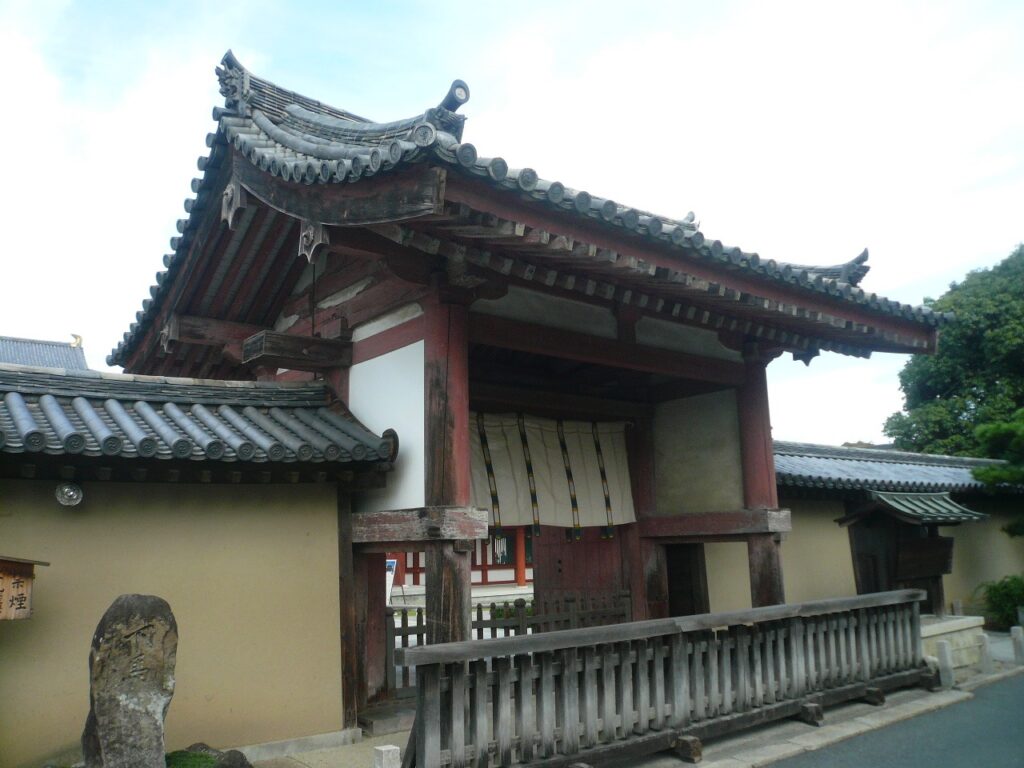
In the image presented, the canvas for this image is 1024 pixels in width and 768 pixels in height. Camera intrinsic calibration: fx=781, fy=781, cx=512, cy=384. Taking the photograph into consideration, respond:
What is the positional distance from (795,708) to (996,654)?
21.7 feet

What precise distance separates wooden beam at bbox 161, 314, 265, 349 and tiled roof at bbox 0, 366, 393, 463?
179cm

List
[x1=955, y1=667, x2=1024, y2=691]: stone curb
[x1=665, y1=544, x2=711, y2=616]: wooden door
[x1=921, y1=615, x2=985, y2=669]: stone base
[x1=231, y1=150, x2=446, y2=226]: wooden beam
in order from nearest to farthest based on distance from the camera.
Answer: [x1=231, y1=150, x2=446, y2=226]: wooden beam
[x1=955, y1=667, x2=1024, y2=691]: stone curb
[x1=921, y1=615, x2=985, y2=669]: stone base
[x1=665, y1=544, x2=711, y2=616]: wooden door

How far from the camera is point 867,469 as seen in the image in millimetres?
15102

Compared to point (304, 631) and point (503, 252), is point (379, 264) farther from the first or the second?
point (304, 631)

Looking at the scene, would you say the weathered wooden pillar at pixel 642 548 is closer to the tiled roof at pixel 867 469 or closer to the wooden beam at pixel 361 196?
the tiled roof at pixel 867 469

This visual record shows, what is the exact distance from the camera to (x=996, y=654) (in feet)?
39.6

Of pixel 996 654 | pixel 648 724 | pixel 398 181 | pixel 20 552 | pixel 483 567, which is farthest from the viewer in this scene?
pixel 483 567

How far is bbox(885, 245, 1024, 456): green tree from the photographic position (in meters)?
21.7

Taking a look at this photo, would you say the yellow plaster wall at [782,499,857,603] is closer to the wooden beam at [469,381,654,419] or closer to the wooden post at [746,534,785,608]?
the wooden post at [746,534,785,608]

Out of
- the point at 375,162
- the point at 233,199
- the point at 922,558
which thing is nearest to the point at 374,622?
the point at 233,199

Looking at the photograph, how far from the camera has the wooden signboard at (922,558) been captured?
1193 cm

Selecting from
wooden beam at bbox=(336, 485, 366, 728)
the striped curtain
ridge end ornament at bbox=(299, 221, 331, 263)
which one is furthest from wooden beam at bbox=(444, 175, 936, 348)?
wooden beam at bbox=(336, 485, 366, 728)

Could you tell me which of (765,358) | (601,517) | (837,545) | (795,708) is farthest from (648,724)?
(837,545)

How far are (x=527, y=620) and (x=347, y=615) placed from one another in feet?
8.41
